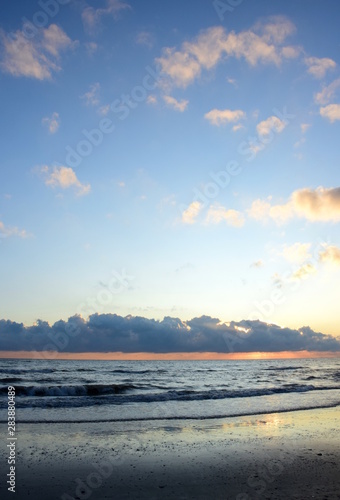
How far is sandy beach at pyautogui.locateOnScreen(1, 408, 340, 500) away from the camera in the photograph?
7773 millimetres

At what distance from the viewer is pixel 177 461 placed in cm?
984

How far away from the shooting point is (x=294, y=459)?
33.3 feet

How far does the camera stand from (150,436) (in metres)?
13.0

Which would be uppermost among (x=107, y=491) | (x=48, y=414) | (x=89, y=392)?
(x=107, y=491)

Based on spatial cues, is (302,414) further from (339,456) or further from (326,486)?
(326,486)

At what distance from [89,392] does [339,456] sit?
91.9 ft

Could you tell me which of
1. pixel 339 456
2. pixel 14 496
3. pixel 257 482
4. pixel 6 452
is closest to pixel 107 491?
pixel 14 496

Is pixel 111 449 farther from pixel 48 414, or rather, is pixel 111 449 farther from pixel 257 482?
pixel 48 414

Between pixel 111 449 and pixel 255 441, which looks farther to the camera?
pixel 255 441

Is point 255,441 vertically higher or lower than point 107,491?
lower

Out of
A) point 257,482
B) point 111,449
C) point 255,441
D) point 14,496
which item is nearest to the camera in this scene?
point 14,496

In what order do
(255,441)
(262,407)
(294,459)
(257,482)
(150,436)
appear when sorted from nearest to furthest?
(257,482) → (294,459) → (255,441) → (150,436) → (262,407)

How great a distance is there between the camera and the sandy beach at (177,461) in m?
7.77

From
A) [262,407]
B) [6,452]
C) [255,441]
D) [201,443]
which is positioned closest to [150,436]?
[201,443]
